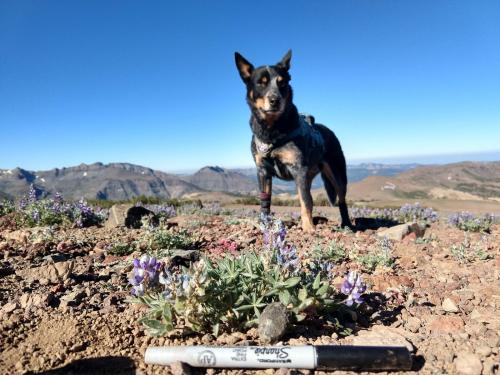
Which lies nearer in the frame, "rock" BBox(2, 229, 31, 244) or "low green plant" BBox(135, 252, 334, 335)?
"low green plant" BBox(135, 252, 334, 335)

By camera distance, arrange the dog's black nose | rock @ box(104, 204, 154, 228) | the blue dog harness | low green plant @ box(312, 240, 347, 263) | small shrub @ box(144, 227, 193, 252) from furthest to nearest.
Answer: rock @ box(104, 204, 154, 228) → the blue dog harness → the dog's black nose → small shrub @ box(144, 227, 193, 252) → low green plant @ box(312, 240, 347, 263)

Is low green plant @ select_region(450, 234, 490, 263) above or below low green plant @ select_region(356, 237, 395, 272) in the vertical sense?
below

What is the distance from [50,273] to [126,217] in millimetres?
2796

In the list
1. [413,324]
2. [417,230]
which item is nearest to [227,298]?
[413,324]

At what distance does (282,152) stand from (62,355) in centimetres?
432

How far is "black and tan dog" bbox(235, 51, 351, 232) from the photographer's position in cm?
566

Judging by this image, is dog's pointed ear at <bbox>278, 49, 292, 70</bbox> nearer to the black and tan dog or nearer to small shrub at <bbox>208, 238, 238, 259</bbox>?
the black and tan dog

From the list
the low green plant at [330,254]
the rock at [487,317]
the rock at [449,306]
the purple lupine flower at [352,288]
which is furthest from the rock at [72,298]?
the rock at [487,317]

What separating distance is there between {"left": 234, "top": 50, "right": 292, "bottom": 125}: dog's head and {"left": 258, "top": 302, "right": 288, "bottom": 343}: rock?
3511 mm

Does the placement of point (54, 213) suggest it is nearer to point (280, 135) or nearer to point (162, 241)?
point (162, 241)

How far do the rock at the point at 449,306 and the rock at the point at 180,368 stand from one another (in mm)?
2118

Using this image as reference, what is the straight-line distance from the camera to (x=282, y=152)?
6.17m

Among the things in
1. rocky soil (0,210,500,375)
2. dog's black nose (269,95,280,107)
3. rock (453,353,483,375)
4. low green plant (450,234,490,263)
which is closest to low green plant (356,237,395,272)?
rocky soil (0,210,500,375)

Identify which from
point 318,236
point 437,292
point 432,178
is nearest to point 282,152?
point 318,236
